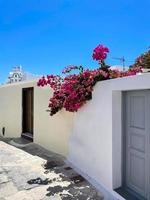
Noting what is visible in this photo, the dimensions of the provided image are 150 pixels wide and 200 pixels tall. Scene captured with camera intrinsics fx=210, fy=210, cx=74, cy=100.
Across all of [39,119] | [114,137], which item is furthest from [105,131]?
[39,119]

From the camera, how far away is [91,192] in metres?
4.70

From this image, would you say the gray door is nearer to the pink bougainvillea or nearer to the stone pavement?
the stone pavement

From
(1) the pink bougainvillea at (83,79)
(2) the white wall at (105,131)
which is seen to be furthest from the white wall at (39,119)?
(2) the white wall at (105,131)

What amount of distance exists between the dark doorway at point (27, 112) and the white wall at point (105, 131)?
5.29 m

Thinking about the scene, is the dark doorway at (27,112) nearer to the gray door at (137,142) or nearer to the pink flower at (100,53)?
the pink flower at (100,53)

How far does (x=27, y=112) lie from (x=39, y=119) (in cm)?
206

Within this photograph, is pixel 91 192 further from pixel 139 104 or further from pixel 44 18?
pixel 44 18

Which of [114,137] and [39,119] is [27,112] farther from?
[114,137]

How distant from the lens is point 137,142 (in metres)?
4.16

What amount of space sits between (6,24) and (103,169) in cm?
867

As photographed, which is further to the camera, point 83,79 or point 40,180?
point 83,79

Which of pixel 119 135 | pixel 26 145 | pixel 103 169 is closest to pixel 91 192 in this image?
pixel 103 169

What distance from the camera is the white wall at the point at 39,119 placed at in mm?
7370

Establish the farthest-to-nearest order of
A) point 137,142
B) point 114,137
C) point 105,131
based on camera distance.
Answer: point 105,131 → point 114,137 → point 137,142
